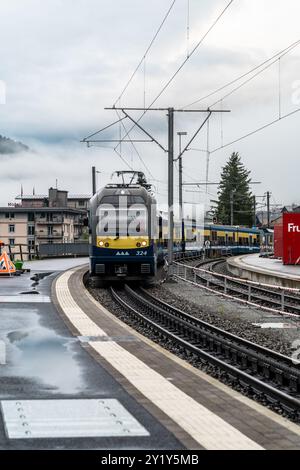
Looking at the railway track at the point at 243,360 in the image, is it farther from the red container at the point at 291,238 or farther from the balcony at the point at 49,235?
the balcony at the point at 49,235

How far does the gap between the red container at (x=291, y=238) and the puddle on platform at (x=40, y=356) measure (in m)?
23.9

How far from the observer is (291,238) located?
36.3 meters

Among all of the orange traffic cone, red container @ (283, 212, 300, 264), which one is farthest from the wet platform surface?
red container @ (283, 212, 300, 264)

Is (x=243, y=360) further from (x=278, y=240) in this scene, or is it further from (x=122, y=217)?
(x=278, y=240)

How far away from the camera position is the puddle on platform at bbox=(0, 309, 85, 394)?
805cm

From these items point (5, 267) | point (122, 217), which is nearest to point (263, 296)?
point (122, 217)

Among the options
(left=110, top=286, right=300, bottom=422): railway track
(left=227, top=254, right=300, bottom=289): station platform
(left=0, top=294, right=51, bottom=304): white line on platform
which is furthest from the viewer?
(left=227, top=254, right=300, bottom=289): station platform

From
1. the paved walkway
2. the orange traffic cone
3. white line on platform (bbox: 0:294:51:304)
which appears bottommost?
the paved walkway

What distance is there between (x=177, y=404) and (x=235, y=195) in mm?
104206

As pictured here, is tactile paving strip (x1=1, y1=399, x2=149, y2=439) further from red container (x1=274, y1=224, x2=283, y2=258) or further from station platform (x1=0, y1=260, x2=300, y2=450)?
red container (x1=274, y1=224, x2=283, y2=258)

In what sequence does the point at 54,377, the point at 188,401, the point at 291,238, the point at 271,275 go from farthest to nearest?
the point at 291,238 < the point at 271,275 < the point at 54,377 < the point at 188,401

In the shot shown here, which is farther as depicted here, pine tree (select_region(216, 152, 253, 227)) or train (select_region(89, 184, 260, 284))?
pine tree (select_region(216, 152, 253, 227))

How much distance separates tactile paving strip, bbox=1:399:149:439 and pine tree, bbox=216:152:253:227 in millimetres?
97829

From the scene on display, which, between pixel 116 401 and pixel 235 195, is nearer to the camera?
pixel 116 401
